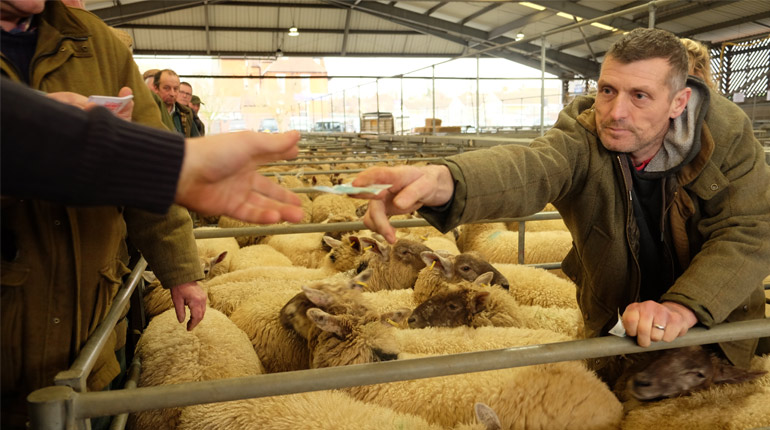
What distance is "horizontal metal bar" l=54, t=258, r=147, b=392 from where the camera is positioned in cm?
111

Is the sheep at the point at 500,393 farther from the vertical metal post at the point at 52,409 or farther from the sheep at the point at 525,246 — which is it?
the sheep at the point at 525,246

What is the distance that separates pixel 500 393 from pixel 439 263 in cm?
145

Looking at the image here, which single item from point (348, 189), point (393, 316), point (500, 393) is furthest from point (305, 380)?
point (393, 316)

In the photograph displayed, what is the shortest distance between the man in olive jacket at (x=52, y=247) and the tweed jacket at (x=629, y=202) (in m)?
0.86

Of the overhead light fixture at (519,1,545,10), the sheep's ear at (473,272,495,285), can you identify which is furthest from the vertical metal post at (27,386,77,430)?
the overhead light fixture at (519,1,545,10)

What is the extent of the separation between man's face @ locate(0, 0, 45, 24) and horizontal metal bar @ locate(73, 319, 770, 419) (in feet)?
2.88

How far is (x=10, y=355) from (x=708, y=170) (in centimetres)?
193

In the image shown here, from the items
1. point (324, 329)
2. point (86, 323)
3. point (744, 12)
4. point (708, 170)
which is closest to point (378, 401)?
point (324, 329)

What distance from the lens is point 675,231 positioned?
1707 mm

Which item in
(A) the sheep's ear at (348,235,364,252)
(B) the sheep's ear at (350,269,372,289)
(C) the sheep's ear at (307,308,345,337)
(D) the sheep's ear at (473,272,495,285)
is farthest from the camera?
(A) the sheep's ear at (348,235,364,252)

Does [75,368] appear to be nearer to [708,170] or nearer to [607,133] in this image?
[607,133]

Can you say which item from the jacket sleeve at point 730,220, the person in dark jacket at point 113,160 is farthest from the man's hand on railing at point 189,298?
the jacket sleeve at point 730,220

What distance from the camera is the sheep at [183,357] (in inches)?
80.3

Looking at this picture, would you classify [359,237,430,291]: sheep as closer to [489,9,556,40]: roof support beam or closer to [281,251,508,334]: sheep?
[281,251,508,334]: sheep
